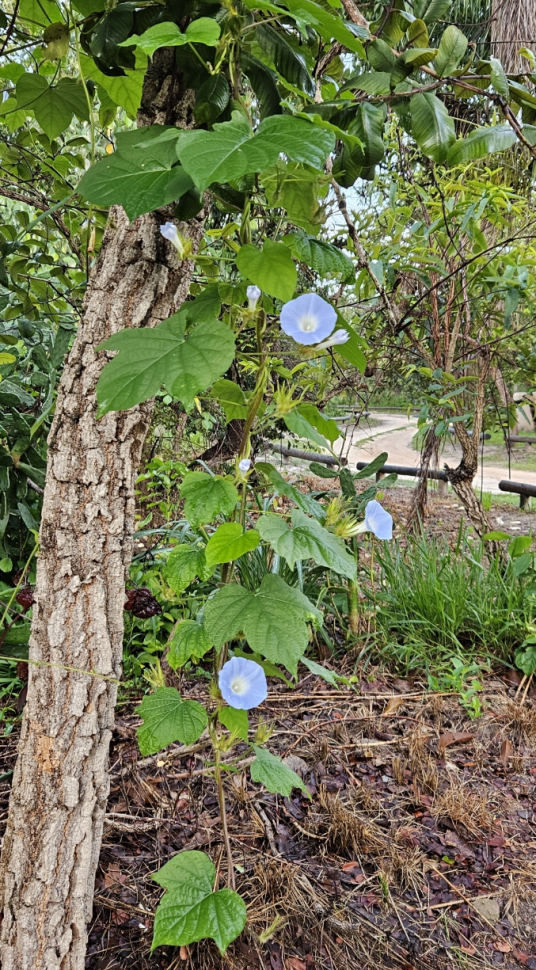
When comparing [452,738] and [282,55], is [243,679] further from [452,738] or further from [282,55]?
[452,738]

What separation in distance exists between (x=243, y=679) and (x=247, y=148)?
0.55m

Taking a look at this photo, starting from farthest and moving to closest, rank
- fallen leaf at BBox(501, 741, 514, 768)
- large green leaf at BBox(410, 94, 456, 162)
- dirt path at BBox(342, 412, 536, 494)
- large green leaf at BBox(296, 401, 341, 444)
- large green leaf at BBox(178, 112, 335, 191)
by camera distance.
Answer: dirt path at BBox(342, 412, 536, 494)
fallen leaf at BBox(501, 741, 514, 768)
large green leaf at BBox(296, 401, 341, 444)
large green leaf at BBox(410, 94, 456, 162)
large green leaf at BBox(178, 112, 335, 191)

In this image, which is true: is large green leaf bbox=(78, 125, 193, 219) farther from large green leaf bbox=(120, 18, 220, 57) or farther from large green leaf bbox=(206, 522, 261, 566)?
large green leaf bbox=(206, 522, 261, 566)

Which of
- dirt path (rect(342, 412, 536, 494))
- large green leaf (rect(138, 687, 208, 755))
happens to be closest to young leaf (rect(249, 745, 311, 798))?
large green leaf (rect(138, 687, 208, 755))

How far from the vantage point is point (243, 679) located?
68 centimetres

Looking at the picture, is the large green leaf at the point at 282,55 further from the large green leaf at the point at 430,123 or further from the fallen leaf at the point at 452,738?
the fallen leaf at the point at 452,738

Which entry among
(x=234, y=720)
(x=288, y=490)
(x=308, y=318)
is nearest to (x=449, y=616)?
(x=234, y=720)

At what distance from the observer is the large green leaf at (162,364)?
488mm

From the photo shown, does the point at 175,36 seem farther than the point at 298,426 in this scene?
No

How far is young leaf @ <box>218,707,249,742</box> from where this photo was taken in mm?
692

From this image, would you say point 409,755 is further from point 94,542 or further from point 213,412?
point 213,412

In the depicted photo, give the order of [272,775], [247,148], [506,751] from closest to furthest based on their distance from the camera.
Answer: [247,148]
[272,775]
[506,751]

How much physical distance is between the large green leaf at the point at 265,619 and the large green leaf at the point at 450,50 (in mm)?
614

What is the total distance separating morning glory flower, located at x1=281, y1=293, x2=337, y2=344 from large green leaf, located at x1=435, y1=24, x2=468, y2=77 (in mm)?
323
